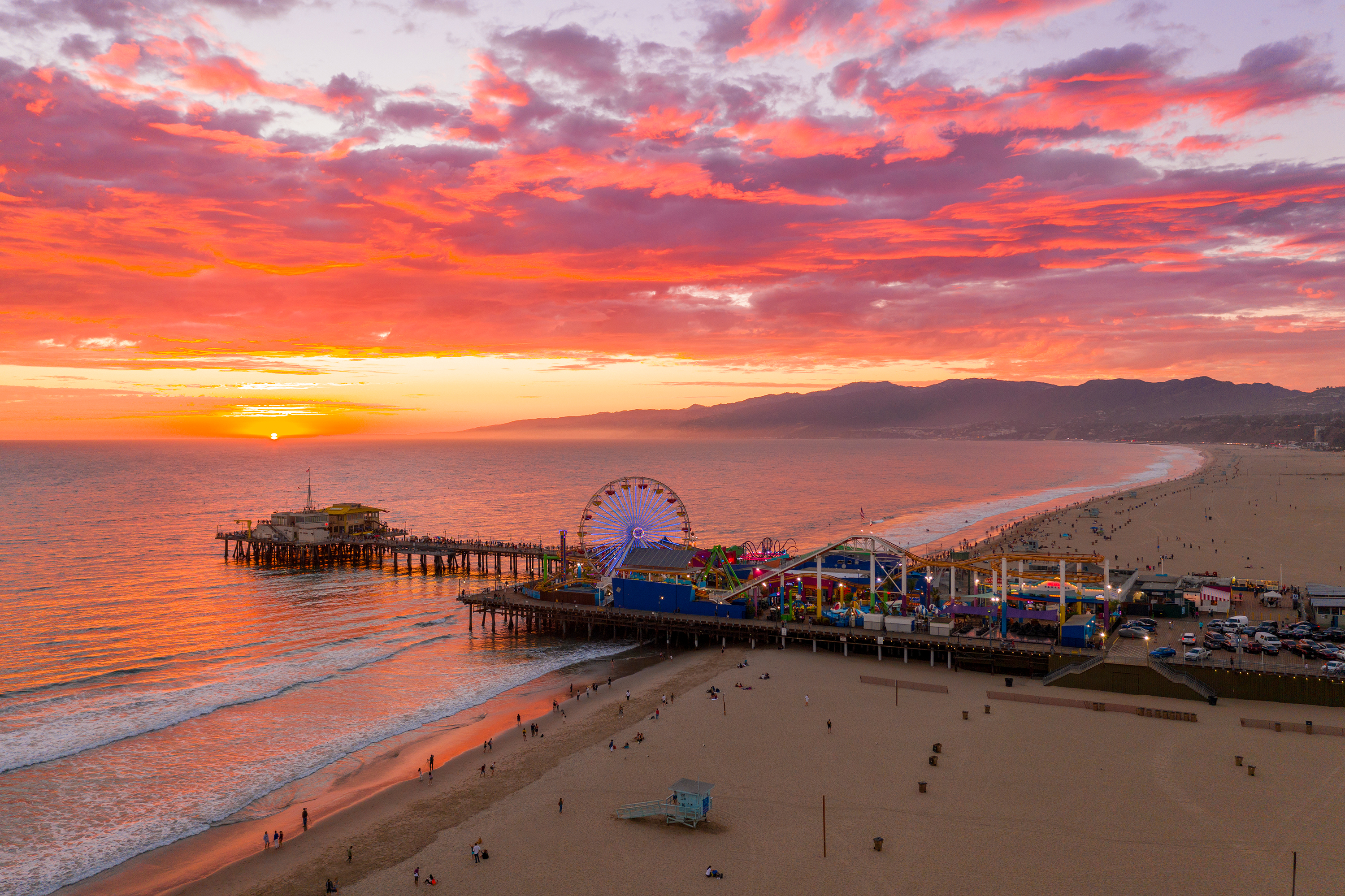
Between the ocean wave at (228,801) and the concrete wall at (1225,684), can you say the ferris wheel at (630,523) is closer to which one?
the ocean wave at (228,801)

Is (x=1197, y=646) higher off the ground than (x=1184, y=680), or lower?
higher

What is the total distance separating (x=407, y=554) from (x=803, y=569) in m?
55.5

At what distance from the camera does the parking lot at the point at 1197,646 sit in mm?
41156

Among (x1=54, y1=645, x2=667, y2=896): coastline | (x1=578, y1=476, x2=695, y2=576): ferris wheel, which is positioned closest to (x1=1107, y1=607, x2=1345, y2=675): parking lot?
(x1=54, y1=645, x2=667, y2=896): coastline

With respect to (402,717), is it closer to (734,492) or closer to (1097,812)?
(1097,812)

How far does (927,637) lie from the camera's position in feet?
166

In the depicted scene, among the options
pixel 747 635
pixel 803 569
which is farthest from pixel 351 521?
pixel 803 569

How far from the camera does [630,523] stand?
225ft

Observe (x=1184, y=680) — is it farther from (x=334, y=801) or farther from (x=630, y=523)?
(x=334, y=801)

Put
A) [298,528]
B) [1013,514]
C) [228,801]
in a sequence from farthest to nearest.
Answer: [1013,514], [298,528], [228,801]

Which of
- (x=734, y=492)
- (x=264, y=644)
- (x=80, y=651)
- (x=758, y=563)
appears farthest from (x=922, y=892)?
(x=734, y=492)

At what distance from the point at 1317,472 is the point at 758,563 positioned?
175840 mm

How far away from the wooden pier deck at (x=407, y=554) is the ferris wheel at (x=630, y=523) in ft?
52.8

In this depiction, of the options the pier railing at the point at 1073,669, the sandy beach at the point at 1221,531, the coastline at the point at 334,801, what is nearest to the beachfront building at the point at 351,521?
the coastline at the point at 334,801
